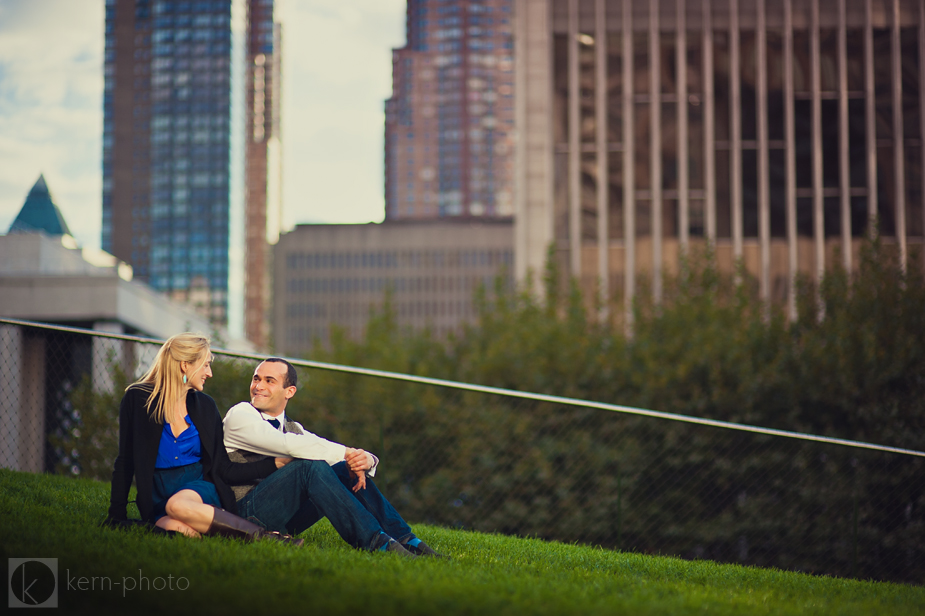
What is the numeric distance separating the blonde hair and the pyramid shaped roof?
167ft

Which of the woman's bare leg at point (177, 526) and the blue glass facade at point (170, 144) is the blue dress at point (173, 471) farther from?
the blue glass facade at point (170, 144)

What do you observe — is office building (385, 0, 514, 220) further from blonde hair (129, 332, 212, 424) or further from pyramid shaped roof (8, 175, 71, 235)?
blonde hair (129, 332, 212, 424)

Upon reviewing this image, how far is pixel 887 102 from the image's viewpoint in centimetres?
3173

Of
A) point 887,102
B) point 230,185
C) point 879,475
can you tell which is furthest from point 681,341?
point 230,185

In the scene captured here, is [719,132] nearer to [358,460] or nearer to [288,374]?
[288,374]

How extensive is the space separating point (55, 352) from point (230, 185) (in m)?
144

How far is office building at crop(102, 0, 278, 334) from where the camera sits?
15112 centimetres

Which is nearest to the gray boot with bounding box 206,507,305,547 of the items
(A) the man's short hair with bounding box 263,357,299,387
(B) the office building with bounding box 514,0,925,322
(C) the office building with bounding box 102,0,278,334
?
(A) the man's short hair with bounding box 263,357,299,387

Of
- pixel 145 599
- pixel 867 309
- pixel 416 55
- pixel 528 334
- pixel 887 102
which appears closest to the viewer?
pixel 145 599

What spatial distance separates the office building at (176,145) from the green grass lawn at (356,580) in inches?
5749

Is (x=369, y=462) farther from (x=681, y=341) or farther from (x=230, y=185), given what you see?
(x=230, y=185)

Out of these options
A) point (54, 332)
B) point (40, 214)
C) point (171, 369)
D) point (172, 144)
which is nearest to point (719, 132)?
point (54, 332)
